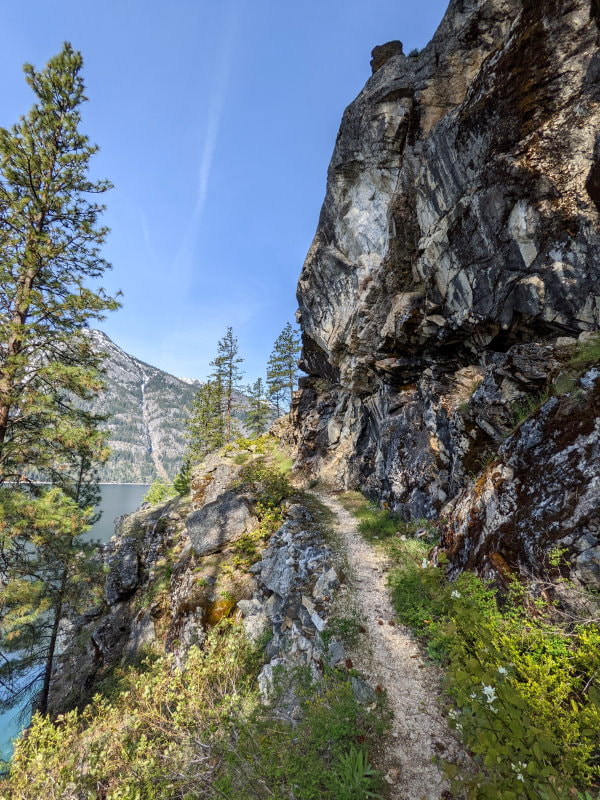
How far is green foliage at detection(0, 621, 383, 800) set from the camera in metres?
3.77

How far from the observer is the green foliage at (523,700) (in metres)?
2.34

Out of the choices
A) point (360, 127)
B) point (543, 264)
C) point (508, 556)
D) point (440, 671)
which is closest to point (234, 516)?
point (440, 671)

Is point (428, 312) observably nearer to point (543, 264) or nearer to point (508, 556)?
point (543, 264)

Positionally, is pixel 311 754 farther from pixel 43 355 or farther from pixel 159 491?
pixel 159 491

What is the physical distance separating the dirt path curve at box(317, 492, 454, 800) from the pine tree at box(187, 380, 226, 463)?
2553 centimetres

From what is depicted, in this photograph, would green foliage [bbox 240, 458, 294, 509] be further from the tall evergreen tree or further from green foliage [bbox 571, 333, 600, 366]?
green foliage [bbox 571, 333, 600, 366]

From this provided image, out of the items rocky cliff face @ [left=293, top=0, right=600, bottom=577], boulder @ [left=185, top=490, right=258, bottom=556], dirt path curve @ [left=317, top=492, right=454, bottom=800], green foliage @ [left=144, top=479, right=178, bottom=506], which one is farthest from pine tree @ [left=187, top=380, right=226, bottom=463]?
dirt path curve @ [left=317, top=492, right=454, bottom=800]

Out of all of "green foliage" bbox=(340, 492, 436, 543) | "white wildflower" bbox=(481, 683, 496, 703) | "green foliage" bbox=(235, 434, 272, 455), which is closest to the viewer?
"white wildflower" bbox=(481, 683, 496, 703)

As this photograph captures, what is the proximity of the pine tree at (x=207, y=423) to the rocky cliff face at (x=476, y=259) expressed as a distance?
18458 millimetres

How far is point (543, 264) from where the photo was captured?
344 inches

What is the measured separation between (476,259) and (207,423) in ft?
91.2

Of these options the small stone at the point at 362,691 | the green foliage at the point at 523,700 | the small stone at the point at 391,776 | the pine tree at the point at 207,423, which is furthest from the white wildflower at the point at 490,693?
the pine tree at the point at 207,423

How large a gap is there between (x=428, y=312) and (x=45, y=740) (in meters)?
14.9

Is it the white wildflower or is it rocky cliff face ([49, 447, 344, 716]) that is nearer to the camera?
the white wildflower
